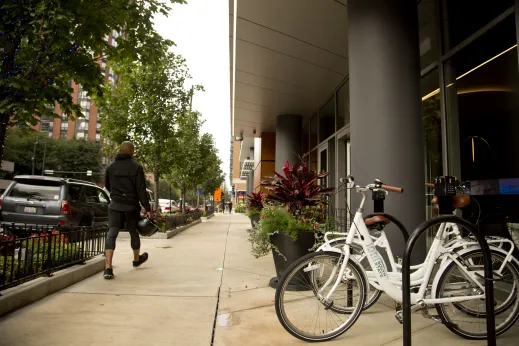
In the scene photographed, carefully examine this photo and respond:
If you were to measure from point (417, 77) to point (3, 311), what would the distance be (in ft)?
16.5

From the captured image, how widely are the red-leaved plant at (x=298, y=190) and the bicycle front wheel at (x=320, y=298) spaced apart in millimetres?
1507

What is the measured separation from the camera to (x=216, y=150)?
29156mm

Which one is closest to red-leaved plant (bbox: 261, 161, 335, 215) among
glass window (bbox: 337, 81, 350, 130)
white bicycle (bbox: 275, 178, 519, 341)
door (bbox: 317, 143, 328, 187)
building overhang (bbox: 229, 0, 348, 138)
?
white bicycle (bbox: 275, 178, 519, 341)

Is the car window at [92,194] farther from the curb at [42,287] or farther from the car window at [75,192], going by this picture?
the curb at [42,287]

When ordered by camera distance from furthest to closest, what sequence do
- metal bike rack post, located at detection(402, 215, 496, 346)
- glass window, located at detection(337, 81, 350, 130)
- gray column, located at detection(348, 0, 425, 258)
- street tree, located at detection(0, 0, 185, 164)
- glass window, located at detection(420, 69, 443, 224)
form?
glass window, located at detection(337, 81, 350, 130) → glass window, located at detection(420, 69, 443, 224) → gray column, located at detection(348, 0, 425, 258) → street tree, located at detection(0, 0, 185, 164) → metal bike rack post, located at detection(402, 215, 496, 346)

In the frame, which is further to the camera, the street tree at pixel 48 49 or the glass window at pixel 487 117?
the glass window at pixel 487 117

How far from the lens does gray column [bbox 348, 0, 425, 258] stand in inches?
171

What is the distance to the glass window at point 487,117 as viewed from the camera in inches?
173

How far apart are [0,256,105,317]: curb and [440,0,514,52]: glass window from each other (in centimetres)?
582

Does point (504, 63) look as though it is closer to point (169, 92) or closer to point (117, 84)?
point (169, 92)

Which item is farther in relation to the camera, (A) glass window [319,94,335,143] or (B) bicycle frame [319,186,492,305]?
(A) glass window [319,94,335,143]

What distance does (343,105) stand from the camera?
966 centimetres

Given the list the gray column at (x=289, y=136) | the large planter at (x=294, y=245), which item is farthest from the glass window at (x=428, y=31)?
the gray column at (x=289, y=136)

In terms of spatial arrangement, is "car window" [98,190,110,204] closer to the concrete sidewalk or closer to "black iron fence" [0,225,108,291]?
"black iron fence" [0,225,108,291]
